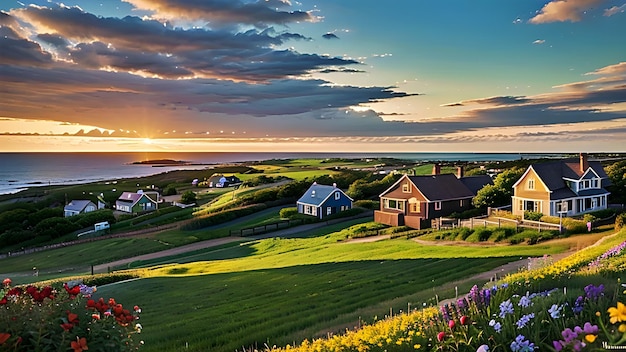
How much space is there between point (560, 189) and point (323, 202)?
93.3ft

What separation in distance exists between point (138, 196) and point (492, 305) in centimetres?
9286

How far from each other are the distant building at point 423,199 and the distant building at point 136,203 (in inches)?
2161

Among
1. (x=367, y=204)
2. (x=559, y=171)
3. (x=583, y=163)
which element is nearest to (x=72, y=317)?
(x=559, y=171)

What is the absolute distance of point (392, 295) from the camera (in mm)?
15945

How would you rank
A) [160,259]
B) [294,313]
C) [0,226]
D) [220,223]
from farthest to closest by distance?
1. [0,226]
2. [220,223]
3. [160,259]
4. [294,313]

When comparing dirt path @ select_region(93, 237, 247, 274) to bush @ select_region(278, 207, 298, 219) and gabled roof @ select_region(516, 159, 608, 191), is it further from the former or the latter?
gabled roof @ select_region(516, 159, 608, 191)

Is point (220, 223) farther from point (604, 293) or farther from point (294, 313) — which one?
point (604, 293)

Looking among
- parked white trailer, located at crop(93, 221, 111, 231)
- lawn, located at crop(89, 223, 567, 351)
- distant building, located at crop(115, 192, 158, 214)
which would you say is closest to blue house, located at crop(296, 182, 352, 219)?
lawn, located at crop(89, 223, 567, 351)

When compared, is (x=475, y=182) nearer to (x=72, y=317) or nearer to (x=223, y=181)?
(x=72, y=317)

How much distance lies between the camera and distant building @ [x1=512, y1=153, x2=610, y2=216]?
4306 cm

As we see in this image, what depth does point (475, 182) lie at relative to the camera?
56.0 meters

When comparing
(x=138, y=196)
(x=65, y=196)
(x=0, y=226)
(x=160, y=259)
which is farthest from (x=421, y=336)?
(x=65, y=196)

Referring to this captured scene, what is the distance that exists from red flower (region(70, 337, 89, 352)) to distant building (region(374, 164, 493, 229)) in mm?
44267

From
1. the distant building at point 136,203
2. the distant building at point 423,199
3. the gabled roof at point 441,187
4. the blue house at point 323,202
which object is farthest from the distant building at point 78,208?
the gabled roof at point 441,187
